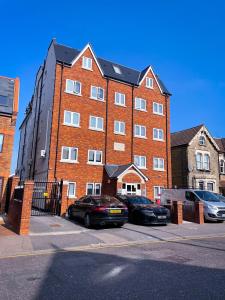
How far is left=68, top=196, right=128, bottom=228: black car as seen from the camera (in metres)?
12.7

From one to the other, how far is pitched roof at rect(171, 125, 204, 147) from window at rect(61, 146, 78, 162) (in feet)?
50.5

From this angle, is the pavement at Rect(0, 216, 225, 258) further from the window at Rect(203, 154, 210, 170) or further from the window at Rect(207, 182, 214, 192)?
the window at Rect(203, 154, 210, 170)

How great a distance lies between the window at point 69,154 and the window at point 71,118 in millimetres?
2299

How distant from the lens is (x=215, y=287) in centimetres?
515

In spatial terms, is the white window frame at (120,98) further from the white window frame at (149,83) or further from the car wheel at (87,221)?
the car wheel at (87,221)

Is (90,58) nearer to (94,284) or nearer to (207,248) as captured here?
(207,248)

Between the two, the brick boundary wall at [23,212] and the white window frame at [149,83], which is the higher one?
the white window frame at [149,83]

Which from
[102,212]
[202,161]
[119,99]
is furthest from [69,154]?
[202,161]

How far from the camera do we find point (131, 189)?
22.8 metres

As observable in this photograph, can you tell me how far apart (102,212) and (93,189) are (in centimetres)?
1068

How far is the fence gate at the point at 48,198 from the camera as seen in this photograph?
58.0ft

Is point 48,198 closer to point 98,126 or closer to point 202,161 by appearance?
point 98,126

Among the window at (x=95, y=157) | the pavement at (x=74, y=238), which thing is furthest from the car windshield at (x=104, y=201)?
the window at (x=95, y=157)

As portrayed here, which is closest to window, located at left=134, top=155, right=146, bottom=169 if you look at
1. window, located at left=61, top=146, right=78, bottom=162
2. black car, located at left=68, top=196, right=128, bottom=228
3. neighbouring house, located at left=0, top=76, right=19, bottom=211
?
window, located at left=61, top=146, right=78, bottom=162
